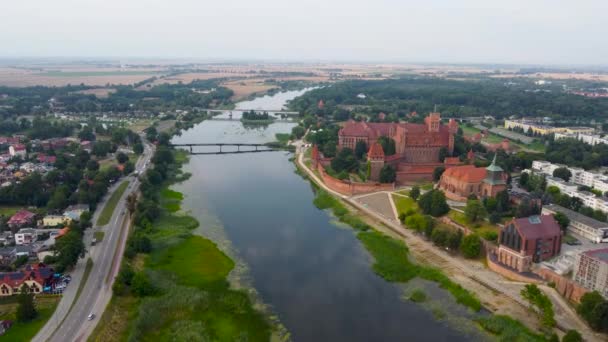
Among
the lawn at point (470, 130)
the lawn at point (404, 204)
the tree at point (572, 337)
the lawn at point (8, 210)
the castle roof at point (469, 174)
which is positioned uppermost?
the castle roof at point (469, 174)

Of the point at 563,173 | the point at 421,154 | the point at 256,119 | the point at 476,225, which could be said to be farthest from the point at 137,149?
the point at 563,173

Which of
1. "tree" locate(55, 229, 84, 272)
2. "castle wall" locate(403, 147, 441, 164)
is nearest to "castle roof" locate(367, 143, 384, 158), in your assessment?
"castle wall" locate(403, 147, 441, 164)

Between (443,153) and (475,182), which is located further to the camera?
(443,153)

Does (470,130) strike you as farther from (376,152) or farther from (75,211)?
(75,211)

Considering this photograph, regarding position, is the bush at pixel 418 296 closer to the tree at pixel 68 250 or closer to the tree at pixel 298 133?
the tree at pixel 68 250

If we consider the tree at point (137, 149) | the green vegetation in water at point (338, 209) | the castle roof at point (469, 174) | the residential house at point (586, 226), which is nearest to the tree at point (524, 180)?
the castle roof at point (469, 174)

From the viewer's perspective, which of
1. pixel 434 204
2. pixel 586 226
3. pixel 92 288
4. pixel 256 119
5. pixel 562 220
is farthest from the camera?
pixel 256 119
